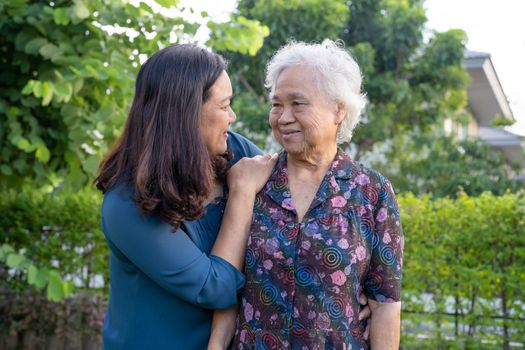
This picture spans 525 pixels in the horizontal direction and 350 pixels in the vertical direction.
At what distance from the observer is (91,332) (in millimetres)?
7098

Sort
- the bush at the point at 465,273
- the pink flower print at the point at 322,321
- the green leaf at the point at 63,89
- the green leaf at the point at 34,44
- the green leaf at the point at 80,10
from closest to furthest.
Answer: the pink flower print at the point at 322,321 → the green leaf at the point at 63,89 → the green leaf at the point at 80,10 → the green leaf at the point at 34,44 → the bush at the point at 465,273

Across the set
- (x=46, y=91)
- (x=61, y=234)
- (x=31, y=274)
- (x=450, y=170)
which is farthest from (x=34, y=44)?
(x=450, y=170)

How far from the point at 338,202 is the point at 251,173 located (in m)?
0.32

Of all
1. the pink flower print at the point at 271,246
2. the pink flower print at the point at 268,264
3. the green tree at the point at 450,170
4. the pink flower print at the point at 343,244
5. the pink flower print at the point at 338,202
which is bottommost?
the pink flower print at the point at 268,264

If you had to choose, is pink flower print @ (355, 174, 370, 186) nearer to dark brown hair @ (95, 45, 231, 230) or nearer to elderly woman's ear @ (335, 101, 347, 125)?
elderly woman's ear @ (335, 101, 347, 125)

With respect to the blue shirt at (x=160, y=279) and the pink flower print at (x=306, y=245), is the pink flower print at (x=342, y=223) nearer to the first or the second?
the pink flower print at (x=306, y=245)

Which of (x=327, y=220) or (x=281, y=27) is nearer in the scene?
(x=327, y=220)

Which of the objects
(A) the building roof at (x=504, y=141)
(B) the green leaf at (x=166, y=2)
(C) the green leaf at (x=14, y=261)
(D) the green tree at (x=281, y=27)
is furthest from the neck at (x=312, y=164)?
(A) the building roof at (x=504, y=141)

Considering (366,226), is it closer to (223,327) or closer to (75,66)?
(223,327)

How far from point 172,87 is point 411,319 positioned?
175 inches

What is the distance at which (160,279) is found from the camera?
7.42ft

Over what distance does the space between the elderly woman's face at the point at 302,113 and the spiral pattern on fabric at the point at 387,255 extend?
1.24ft

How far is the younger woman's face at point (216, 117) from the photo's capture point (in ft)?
7.76

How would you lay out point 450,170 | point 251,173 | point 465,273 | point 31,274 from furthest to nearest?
point 450,170 → point 465,273 → point 31,274 → point 251,173
